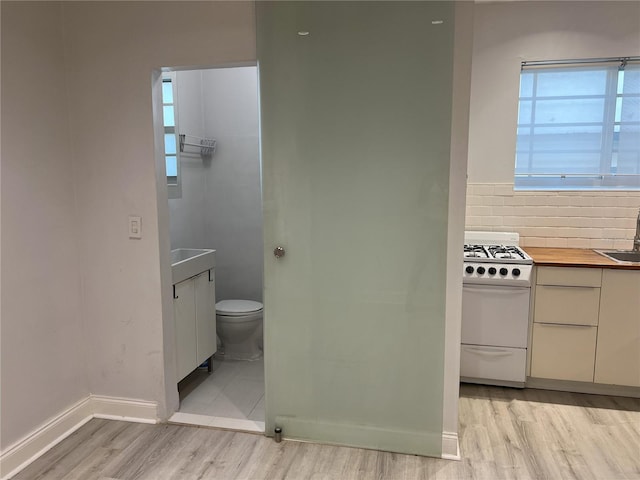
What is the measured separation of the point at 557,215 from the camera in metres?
3.50

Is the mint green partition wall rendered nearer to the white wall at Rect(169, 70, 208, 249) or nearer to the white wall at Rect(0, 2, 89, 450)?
the white wall at Rect(0, 2, 89, 450)

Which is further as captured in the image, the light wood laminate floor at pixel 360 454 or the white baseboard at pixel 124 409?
the white baseboard at pixel 124 409

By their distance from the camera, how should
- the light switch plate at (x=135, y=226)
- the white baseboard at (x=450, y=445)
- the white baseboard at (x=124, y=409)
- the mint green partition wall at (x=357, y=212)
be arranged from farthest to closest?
the white baseboard at (x=124, y=409)
the light switch plate at (x=135, y=226)
the white baseboard at (x=450, y=445)
the mint green partition wall at (x=357, y=212)

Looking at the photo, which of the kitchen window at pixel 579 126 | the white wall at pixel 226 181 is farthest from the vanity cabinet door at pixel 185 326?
the kitchen window at pixel 579 126

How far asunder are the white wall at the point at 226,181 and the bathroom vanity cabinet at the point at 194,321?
2.26 ft

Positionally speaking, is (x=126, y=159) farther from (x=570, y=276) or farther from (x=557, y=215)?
(x=557, y=215)

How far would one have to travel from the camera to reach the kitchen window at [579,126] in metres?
3.38

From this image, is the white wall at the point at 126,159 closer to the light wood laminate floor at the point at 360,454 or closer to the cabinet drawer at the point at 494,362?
the light wood laminate floor at the point at 360,454

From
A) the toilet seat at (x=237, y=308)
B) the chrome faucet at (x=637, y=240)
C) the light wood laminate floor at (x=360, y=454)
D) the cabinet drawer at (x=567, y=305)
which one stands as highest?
the chrome faucet at (x=637, y=240)

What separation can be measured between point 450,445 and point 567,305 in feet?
4.12

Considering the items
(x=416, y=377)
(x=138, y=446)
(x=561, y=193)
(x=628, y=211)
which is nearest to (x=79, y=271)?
(x=138, y=446)

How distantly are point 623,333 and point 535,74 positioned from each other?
193 centimetres

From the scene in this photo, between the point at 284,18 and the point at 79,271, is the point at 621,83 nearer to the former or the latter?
the point at 284,18

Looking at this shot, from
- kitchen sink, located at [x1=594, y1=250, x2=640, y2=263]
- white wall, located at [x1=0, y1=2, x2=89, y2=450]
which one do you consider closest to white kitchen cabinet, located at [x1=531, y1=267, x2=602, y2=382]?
kitchen sink, located at [x1=594, y1=250, x2=640, y2=263]
